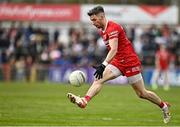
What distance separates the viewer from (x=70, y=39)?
4094cm

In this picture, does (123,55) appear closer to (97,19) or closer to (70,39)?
(97,19)

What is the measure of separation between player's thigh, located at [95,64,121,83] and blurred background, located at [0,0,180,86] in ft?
74.1

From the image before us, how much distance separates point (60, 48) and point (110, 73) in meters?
24.5

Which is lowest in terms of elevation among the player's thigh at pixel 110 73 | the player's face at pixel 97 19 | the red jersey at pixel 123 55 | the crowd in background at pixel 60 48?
the crowd in background at pixel 60 48

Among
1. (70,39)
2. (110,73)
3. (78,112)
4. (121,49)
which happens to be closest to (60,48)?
(70,39)

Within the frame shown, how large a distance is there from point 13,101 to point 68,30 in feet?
64.4

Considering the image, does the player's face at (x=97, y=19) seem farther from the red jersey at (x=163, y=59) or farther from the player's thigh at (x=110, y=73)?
the red jersey at (x=163, y=59)

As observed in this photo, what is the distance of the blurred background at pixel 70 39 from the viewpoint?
39875mm

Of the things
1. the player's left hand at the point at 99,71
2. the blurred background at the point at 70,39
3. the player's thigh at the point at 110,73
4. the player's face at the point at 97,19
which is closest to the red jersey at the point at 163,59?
the blurred background at the point at 70,39

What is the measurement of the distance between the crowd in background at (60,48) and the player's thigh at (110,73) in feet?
77.0

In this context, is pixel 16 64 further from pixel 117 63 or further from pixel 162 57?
pixel 117 63

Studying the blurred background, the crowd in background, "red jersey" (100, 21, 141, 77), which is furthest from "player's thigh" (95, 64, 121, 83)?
the crowd in background

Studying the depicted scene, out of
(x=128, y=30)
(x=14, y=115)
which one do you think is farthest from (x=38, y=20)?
(x=14, y=115)

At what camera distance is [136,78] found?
16.2 m
